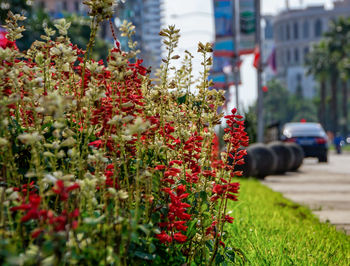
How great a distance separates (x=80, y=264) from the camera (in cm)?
233

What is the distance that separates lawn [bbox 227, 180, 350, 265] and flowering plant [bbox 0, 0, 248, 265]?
1.62 ft

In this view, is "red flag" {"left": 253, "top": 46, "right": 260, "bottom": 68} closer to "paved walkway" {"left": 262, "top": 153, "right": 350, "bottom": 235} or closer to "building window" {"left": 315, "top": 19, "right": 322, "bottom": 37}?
"paved walkway" {"left": 262, "top": 153, "right": 350, "bottom": 235}

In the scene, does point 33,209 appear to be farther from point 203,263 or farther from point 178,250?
point 203,263

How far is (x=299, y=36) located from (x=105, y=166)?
161031 millimetres

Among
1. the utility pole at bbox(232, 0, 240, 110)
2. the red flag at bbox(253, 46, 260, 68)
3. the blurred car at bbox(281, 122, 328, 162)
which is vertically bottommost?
the blurred car at bbox(281, 122, 328, 162)

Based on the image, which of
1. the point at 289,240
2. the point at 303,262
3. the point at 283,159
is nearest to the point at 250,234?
the point at 289,240

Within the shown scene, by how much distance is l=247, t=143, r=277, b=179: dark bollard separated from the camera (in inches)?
558

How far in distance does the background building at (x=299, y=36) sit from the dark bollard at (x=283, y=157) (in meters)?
141

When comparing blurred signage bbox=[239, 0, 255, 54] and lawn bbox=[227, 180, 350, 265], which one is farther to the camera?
blurred signage bbox=[239, 0, 255, 54]

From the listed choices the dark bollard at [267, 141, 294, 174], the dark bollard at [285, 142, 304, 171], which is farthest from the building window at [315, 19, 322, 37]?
the dark bollard at [267, 141, 294, 174]

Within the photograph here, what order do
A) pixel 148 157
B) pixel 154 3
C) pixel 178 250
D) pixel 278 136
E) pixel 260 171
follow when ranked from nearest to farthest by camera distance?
1. pixel 178 250
2. pixel 148 157
3. pixel 260 171
4. pixel 278 136
5. pixel 154 3

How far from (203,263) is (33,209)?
1.24m

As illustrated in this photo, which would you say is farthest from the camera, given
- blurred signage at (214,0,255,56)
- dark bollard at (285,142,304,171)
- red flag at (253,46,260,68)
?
blurred signage at (214,0,255,56)

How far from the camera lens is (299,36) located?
158m
